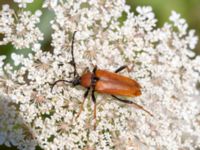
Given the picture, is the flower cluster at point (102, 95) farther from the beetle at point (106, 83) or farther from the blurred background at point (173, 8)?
the blurred background at point (173, 8)

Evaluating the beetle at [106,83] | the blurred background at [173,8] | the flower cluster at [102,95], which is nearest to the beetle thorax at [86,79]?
the beetle at [106,83]

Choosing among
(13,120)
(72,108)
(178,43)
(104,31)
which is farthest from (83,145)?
(178,43)

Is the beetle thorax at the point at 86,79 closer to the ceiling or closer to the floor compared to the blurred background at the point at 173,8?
closer to the floor

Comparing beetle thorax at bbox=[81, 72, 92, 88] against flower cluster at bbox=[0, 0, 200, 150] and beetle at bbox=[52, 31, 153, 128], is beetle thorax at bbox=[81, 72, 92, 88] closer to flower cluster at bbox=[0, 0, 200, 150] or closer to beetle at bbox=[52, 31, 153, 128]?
beetle at bbox=[52, 31, 153, 128]

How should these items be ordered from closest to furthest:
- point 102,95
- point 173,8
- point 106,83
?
point 106,83
point 102,95
point 173,8

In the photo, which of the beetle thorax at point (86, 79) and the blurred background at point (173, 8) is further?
the blurred background at point (173, 8)

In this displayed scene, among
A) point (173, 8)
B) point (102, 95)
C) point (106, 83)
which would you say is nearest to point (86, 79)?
point (106, 83)

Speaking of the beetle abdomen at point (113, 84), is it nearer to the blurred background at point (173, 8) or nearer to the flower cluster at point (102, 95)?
the flower cluster at point (102, 95)

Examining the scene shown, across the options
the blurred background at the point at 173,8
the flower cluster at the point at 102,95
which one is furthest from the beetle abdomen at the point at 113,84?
the blurred background at the point at 173,8

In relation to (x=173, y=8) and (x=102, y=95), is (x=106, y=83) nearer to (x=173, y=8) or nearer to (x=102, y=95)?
(x=102, y=95)
